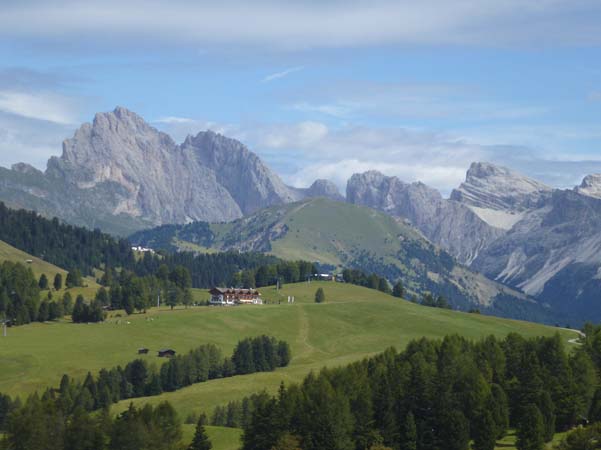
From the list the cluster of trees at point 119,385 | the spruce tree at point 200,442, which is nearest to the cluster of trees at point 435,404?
the spruce tree at point 200,442

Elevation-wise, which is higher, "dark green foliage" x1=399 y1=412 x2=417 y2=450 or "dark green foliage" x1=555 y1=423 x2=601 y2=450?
"dark green foliage" x1=555 y1=423 x2=601 y2=450

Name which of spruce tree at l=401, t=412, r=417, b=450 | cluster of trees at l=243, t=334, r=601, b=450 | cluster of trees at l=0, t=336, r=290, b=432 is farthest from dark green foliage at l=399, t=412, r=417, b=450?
cluster of trees at l=0, t=336, r=290, b=432

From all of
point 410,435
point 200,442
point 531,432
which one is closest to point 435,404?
point 410,435

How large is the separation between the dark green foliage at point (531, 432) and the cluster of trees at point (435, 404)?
119mm

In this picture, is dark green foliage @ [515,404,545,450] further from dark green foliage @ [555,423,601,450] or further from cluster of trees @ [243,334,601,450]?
dark green foliage @ [555,423,601,450]

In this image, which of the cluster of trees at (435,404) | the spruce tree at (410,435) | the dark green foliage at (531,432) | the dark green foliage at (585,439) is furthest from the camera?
the spruce tree at (410,435)

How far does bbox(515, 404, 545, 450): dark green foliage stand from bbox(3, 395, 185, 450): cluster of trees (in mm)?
39174

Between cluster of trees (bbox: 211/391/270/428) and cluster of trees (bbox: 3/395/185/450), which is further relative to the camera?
cluster of trees (bbox: 211/391/270/428)

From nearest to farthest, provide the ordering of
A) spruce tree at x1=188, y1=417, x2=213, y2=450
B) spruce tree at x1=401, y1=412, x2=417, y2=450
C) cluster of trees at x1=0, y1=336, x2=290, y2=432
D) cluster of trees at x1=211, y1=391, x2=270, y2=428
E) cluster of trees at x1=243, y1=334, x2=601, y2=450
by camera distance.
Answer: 1. cluster of trees at x1=243, y1=334, x2=601, y2=450
2. spruce tree at x1=188, y1=417, x2=213, y2=450
3. spruce tree at x1=401, y1=412, x2=417, y2=450
4. cluster of trees at x1=211, y1=391, x2=270, y2=428
5. cluster of trees at x1=0, y1=336, x2=290, y2=432

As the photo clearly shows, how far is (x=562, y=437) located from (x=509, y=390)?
12078 millimetres

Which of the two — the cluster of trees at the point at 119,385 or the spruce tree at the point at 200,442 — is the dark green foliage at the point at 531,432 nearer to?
the spruce tree at the point at 200,442

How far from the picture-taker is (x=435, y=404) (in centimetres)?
13362

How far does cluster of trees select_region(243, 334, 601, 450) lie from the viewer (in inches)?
5012

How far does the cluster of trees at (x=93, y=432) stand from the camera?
126 meters
